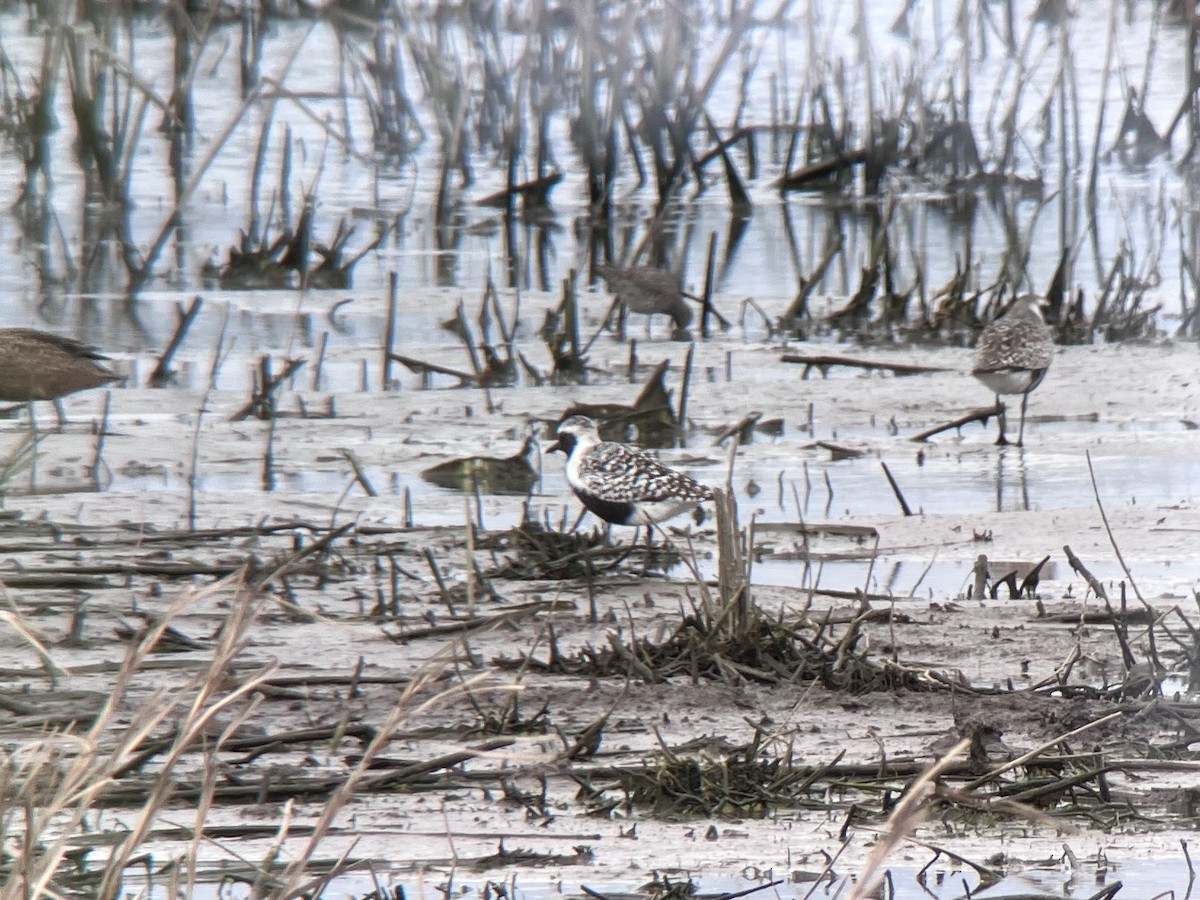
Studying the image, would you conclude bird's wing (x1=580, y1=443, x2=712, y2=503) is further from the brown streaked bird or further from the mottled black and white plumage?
the brown streaked bird

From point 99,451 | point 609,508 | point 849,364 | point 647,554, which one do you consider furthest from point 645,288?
point 647,554

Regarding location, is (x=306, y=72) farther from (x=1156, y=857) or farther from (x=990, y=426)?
(x=1156, y=857)

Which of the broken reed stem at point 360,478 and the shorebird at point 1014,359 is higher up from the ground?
the shorebird at point 1014,359

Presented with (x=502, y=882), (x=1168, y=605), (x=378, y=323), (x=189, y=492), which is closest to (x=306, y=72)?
(x=378, y=323)

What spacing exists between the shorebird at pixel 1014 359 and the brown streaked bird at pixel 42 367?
3364 mm

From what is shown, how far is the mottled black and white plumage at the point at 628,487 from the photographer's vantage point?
6570 millimetres

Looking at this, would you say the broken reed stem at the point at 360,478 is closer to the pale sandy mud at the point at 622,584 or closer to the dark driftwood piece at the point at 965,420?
the pale sandy mud at the point at 622,584

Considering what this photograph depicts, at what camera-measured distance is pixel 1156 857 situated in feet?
11.9

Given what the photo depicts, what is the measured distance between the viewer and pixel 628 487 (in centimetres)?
656

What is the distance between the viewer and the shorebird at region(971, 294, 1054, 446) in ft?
27.4

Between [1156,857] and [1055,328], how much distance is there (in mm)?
7013

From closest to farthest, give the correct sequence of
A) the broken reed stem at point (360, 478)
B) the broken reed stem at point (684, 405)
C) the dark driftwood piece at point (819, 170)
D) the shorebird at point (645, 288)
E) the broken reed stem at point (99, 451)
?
1. the broken reed stem at point (360, 478)
2. the broken reed stem at point (99, 451)
3. the broken reed stem at point (684, 405)
4. the shorebird at point (645, 288)
5. the dark driftwood piece at point (819, 170)

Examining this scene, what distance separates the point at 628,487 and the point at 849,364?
2751mm

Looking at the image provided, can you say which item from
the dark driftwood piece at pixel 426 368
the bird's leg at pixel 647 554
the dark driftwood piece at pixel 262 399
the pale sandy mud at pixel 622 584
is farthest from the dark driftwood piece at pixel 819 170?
the bird's leg at pixel 647 554
